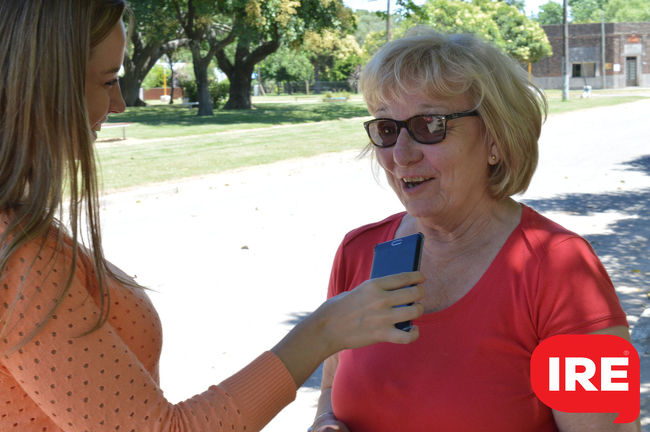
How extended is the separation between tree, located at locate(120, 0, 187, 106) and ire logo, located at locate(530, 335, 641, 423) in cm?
2924

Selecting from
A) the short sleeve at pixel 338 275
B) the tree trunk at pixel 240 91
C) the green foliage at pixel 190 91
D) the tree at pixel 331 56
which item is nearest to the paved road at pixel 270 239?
the short sleeve at pixel 338 275

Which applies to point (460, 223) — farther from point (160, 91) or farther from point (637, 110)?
A: point (160, 91)

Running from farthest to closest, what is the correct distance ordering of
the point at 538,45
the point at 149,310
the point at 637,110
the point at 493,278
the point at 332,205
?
the point at 538,45, the point at 637,110, the point at 332,205, the point at 493,278, the point at 149,310

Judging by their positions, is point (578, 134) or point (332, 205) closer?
point (332, 205)

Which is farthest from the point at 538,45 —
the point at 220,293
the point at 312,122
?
the point at 220,293

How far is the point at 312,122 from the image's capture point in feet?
99.2

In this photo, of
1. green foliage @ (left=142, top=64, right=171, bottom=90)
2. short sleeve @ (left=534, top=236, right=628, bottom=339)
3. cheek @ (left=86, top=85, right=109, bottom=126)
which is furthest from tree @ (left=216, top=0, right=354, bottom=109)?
green foliage @ (left=142, top=64, right=171, bottom=90)

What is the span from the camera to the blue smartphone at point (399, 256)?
6.39 ft

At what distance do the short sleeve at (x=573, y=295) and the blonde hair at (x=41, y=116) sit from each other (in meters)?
1.26

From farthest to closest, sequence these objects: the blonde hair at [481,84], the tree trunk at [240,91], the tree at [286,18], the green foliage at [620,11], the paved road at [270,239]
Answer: the green foliage at [620,11] < the tree trunk at [240,91] < the tree at [286,18] < the paved road at [270,239] < the blonde hair at [481,84]

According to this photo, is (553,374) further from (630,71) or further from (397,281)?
(630,71)

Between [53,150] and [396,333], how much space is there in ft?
2.77

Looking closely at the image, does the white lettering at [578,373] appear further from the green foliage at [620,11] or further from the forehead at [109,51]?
the green foliage at [620,11]

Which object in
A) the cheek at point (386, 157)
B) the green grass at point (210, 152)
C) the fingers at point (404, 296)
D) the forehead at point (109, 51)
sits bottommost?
the green grass at point (210, 152)
